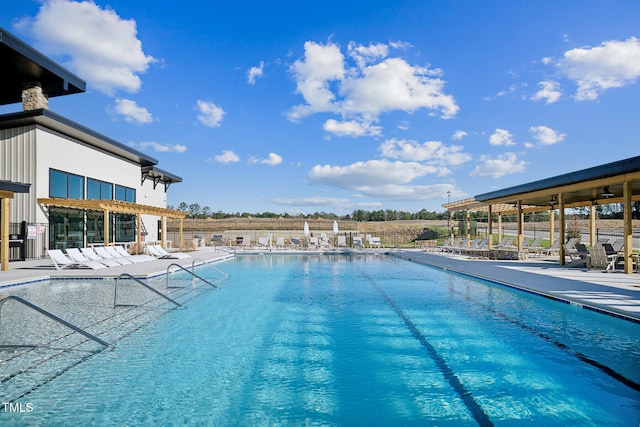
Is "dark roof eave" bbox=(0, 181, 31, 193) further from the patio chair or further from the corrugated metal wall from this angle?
the patio chair

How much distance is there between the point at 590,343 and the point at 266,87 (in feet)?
67.1

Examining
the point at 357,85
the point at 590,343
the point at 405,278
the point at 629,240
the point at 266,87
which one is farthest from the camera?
the point at 266,87

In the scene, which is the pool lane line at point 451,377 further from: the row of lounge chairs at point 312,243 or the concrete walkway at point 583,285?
the row of lounge chairs at point 312,243

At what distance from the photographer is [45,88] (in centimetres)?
1614

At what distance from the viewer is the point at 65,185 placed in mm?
15812

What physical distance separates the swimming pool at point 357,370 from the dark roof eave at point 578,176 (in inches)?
190

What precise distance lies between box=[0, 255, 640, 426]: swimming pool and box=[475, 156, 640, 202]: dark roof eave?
4.82 metres

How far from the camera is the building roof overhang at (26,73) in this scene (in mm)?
12945

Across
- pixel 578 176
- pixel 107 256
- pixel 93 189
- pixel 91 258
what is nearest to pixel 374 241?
pixel 578 176

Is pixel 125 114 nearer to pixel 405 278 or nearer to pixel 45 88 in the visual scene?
pixel 45 88

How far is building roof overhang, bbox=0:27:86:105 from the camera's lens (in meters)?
12.9

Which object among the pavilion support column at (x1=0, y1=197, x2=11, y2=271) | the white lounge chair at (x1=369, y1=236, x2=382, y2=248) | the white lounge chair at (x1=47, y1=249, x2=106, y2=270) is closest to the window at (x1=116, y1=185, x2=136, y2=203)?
the white lounge chair at (x1=47, y1=249, x2=106, y2=270)

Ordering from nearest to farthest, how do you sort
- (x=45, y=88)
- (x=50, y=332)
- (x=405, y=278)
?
(x=50, y=332) < (x=405, y=278) < (x=45, y=88)

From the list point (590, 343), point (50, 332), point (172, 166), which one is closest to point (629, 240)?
point (590, 343)
